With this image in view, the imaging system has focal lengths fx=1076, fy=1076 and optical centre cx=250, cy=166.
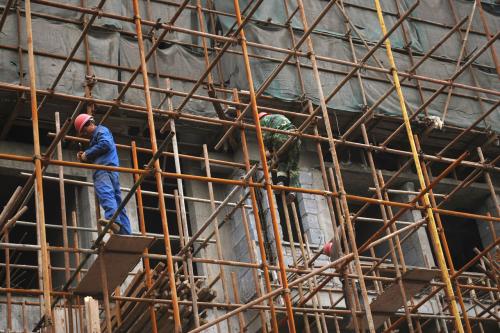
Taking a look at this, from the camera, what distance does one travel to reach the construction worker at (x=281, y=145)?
16.4 m

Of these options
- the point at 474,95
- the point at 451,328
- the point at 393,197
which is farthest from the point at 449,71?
the point at 451,328

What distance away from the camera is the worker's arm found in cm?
1345

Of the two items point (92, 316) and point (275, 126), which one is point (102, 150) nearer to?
point (92, 316)

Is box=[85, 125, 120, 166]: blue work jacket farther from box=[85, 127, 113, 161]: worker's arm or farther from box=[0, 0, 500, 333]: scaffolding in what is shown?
box=[0, 0, 500, 333]: scaffolding

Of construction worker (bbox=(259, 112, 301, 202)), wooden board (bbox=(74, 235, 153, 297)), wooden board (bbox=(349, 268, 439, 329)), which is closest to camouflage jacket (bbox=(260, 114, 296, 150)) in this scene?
construction worker (bbox=(259, 112, 301, 202))

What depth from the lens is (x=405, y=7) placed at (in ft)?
75.6

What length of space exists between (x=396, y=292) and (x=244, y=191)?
9.85ft

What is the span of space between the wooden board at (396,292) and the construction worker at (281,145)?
2103 millimetres

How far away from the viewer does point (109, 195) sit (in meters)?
13.4

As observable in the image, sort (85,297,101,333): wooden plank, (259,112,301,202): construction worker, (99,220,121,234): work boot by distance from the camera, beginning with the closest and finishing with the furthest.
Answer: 1. (85,297,101,333): wooden plank
2. (99,220,121,234): work boot
3. (259,112,301,202): construction worker

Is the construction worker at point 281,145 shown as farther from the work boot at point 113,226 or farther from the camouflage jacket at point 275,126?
the work boot at point 113,226

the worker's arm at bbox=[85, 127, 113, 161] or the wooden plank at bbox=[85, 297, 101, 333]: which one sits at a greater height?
the worker's arm at bbox=[85, 127, 113, 161]

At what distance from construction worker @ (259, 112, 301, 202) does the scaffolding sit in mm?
382

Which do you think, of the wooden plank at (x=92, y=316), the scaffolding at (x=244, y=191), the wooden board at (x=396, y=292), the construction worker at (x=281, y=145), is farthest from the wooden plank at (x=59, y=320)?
the wooden board at (x=396, y=292)
